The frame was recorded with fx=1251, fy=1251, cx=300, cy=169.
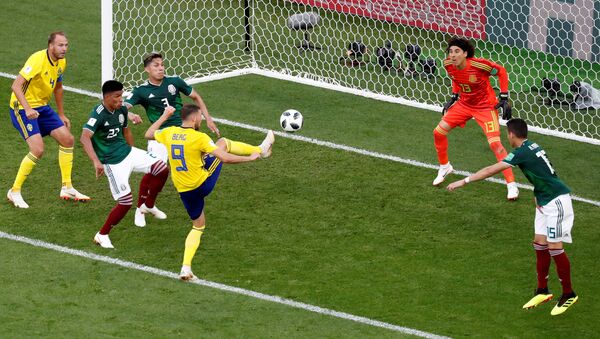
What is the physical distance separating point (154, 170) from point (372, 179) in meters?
2.96

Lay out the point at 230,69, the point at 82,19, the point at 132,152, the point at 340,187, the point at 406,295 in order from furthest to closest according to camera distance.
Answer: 1. the point at 82,19
2. the point at 230,69
3. the point at 340,187
4. the point at 132,152
5. the point at 406,295

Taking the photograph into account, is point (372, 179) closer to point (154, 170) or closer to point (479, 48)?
point (154, 170)

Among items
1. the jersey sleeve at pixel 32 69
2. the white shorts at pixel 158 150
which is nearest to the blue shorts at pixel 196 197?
the white shorts at pixel 158 150

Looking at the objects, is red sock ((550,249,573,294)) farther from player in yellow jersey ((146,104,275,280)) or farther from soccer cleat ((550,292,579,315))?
player in yellow jersey ((146,104,275,280))

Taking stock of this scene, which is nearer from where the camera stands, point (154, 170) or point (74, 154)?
point (154, 170)

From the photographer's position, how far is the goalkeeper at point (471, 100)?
46.8 ft

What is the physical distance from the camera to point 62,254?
12484 mm

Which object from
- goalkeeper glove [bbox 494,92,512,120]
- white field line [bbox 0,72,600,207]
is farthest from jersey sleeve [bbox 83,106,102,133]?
goalkeeper glove [bbox 494,92,512,120]

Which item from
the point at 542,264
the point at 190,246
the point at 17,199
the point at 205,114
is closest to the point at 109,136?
the point at 205,114

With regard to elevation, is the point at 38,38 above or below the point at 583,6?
below

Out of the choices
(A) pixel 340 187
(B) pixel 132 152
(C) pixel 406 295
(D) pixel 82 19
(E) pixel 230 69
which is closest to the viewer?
(C) pixel 406 295

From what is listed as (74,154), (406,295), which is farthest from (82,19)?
(406,295)

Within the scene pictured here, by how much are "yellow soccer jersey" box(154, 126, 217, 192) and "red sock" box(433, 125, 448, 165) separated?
3.71m

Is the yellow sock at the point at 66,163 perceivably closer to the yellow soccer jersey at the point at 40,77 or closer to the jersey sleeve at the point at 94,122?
the yellow soccer jersey at the point at 40,77
